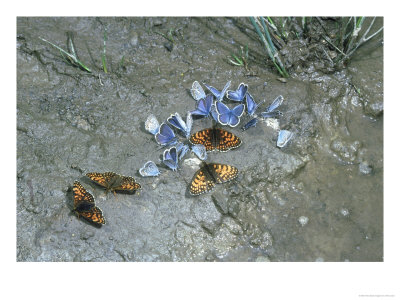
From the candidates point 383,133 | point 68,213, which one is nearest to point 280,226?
point 383,133

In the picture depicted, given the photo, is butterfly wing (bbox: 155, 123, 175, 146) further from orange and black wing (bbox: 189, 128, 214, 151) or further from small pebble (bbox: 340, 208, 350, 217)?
small pebble (bbox: 340, 208, 350, 217)

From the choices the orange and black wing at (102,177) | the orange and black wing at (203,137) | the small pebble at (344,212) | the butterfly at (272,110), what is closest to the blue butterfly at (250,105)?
the butterfly at (272,110)

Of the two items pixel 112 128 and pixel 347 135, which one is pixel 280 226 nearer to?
pixel 347 135

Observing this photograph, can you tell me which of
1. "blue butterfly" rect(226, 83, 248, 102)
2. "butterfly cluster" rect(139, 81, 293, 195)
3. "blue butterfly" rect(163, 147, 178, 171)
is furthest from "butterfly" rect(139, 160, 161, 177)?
"blue butterfly" rect(226, 83, 248, 102)

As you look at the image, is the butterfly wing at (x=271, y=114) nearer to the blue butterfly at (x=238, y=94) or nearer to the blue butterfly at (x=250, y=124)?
the blue butterfly at (x=250, y=124)

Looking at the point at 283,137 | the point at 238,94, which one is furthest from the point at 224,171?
the point at 238,94
